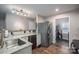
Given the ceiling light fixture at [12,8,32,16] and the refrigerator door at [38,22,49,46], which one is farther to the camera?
the refrigerator door at [38,22,49,46]

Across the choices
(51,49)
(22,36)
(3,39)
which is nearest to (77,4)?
(51,49)

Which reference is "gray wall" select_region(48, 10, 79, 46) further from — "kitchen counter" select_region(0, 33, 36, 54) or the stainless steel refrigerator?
"kitchen counter" select_region(0, 33, 36, 54)

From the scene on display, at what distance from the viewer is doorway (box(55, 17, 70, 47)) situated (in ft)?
4.72

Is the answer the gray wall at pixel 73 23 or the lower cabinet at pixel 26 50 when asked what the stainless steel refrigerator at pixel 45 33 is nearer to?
the lower cabinet at pixel 26 50

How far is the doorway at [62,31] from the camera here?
4.72ft

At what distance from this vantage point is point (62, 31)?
145cm

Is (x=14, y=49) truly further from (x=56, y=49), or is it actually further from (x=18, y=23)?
(x=56, y=49)

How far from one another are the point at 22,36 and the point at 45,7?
0.72 metres

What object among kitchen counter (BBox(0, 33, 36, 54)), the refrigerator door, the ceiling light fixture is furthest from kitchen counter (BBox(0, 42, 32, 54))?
the ceiling light fixture

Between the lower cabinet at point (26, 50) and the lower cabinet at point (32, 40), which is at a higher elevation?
the lower cabinet at point (32, 40)

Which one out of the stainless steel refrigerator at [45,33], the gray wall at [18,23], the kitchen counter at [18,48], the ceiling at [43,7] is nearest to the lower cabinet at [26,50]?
the kitchen counter at [18,48]

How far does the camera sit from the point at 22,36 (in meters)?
1.45
